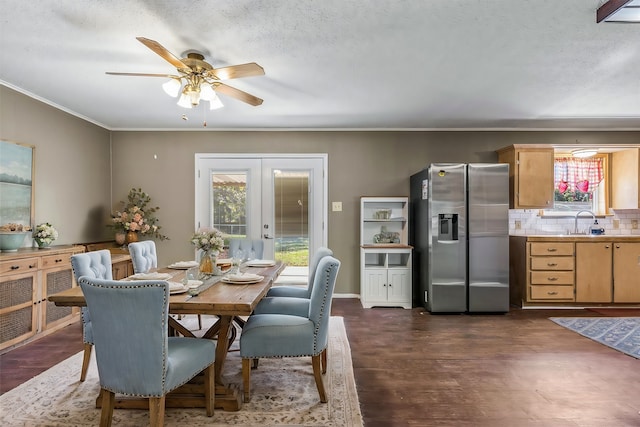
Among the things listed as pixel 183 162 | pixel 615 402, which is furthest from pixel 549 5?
pixel 183 162

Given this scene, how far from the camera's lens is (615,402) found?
7.57 feet

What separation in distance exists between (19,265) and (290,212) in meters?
3.00

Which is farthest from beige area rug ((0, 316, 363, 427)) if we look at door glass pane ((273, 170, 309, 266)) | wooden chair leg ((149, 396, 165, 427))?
door glass pane ((273, 170, 309, 266))

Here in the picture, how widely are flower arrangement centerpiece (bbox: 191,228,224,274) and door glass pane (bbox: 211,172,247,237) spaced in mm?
2301


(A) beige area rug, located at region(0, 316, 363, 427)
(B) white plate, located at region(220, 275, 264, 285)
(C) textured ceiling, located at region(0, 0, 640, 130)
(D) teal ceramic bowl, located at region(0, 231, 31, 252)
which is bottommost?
(A) beige area rug, located at region(0, 316, 363, 427)

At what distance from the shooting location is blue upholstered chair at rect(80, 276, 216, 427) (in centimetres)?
165

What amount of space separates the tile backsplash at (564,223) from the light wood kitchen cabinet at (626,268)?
0.61 meters

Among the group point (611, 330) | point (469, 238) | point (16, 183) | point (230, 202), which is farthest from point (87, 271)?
point (611, 330)

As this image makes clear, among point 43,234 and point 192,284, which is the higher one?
point 43,234

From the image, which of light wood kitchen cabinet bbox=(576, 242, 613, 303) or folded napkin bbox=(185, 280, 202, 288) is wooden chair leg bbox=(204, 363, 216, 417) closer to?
folded napkin bbox=(185, 280, 202, 288)

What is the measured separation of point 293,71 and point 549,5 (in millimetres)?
1869

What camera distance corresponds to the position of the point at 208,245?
271 centimetres

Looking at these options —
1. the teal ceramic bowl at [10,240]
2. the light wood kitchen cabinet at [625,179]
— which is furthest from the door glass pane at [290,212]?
the light wood kitchen cabinet at [625,179]

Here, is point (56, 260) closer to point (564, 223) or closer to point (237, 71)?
point (237, 71)
